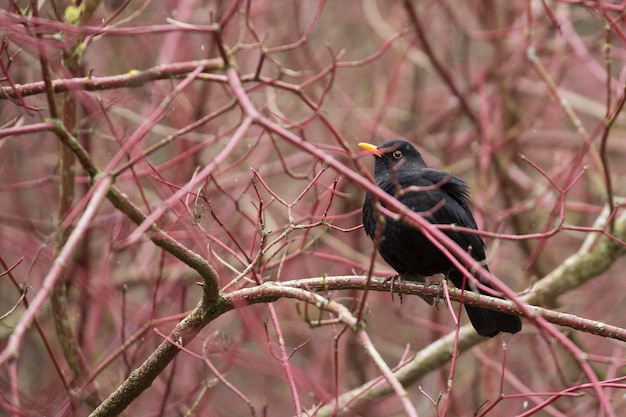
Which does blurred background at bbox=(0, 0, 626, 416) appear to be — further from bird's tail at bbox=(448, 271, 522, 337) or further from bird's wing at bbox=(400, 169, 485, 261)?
bird's wing at bbox=(400, 169, 485, 261)

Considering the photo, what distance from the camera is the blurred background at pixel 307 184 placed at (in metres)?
4.80

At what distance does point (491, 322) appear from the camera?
171 inches

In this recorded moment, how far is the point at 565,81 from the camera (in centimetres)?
999

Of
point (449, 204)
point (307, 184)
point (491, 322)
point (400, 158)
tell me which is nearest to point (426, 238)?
point (449, 204)

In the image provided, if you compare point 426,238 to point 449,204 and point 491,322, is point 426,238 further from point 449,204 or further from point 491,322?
point 491,322

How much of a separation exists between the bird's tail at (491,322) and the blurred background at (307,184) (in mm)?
302

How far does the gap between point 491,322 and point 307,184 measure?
12.6 ft

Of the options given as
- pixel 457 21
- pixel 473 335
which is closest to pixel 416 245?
pixel 473 335

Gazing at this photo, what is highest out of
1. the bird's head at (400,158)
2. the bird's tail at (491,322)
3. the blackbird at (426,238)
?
the bird's head at (400,158)

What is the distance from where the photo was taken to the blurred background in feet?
15.7

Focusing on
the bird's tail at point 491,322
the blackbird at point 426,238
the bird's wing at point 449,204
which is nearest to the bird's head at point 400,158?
the blackbird at point 426,238

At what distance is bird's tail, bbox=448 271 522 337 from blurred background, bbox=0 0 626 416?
0.30 metres

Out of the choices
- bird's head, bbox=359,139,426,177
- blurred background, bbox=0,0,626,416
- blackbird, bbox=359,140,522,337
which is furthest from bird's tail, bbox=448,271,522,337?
bird's head, bbox=359,139,426,177

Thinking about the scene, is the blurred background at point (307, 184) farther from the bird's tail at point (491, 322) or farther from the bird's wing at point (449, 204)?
the bird's wing at point (449, 204)
